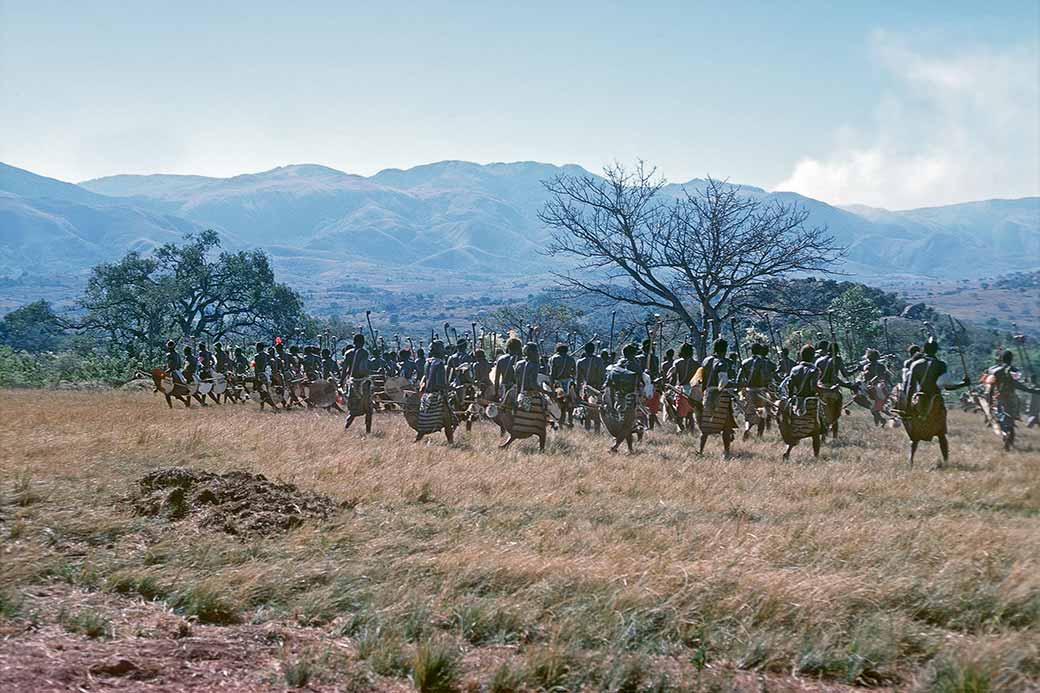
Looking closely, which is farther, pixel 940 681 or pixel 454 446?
pixel 454 446

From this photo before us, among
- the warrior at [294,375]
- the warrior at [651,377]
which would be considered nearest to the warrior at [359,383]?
the warrior at [651,377]

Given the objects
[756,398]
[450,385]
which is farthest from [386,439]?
[756,398]

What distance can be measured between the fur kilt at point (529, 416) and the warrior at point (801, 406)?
4.09 m

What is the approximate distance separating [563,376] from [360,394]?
415 cm

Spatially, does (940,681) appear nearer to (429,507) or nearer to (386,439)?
(429,507)

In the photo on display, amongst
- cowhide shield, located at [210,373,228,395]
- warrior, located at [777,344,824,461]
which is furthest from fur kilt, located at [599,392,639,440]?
cowhide shield, located at [210,373,228,395]

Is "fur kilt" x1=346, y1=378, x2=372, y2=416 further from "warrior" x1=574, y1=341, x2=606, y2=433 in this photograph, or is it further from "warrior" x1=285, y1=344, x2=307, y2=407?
"warrior" x1=285, y1=344, x2=307, y2=407

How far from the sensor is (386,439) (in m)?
17.7

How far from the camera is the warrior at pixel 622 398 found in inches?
625

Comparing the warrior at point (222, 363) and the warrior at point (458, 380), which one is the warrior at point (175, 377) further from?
the warrior at point (458, 380)

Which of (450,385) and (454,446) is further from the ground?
(450,385)

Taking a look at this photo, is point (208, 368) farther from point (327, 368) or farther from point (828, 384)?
point (828, 384)

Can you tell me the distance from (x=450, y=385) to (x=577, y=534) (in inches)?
339

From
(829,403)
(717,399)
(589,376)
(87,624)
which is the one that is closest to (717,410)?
(717,399)
